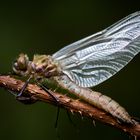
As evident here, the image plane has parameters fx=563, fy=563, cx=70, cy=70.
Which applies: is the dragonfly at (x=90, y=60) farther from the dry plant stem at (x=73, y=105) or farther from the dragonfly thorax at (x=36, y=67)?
the dry plant stem at (x=73, y=105)

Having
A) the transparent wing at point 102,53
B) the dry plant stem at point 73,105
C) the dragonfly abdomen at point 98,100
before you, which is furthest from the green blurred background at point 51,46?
the dry plant stem at point 73,105

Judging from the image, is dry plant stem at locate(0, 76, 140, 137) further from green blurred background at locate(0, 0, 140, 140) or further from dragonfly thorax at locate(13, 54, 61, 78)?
green blurred background at locate(0, 0, 140, 140)

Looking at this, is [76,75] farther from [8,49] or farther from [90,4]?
[90,4]

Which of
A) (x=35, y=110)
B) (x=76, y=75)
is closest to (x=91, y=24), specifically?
(x=35, y=110)

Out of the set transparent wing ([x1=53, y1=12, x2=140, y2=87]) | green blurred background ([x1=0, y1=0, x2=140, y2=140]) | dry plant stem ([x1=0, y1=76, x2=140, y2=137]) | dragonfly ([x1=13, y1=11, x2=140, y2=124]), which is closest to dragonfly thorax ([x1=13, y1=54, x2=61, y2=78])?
dragonfly ([x1=13, y1=11, x2=140, y2=124])

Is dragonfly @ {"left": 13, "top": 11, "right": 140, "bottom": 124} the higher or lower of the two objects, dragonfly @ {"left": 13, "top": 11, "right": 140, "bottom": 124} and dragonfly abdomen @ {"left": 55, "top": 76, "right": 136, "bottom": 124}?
the higher

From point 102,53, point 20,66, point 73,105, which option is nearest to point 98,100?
point 73,105

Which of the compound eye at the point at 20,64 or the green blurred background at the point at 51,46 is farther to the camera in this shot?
the green blurred background at the point at 51,46

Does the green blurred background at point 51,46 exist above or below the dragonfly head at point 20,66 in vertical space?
below
